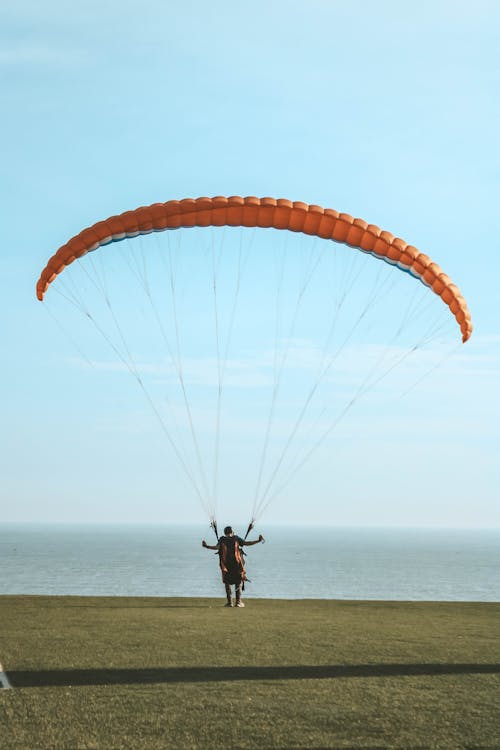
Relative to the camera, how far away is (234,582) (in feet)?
59.0

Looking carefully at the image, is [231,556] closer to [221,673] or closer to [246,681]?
[221,673]

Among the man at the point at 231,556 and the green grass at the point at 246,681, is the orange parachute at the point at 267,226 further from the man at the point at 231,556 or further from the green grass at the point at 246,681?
the green grass at the point at 246,681

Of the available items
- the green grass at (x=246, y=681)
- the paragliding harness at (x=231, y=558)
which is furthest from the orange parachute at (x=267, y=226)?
the green grass at (x=246, y=681)

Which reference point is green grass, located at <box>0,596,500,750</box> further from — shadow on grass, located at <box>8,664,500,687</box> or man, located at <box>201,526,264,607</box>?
man, located at <box>201,526,264,607</box>

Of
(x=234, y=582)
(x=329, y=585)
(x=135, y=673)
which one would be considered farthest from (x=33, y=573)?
(x=135, y=673)

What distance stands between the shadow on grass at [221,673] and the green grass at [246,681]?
0.03 meters

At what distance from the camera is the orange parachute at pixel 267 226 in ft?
53.1

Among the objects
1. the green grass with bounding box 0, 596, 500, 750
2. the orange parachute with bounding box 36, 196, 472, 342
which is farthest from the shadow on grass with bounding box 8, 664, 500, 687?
the orange parachute with bounding box 36, 196, 472, 342

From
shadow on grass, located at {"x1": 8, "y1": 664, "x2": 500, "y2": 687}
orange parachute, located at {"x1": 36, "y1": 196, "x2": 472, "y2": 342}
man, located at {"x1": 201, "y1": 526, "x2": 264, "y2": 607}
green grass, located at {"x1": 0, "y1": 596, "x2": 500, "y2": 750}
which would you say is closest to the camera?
green grass, located at {"x1": 0, "y1": 596, "x2": 500, "y2": 750}

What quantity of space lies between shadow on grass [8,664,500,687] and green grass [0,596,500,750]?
3cm

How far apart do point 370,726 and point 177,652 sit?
459cm

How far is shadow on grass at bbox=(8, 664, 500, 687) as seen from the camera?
34.1 feet

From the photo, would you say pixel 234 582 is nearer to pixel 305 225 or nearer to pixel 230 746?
pixel 305 225

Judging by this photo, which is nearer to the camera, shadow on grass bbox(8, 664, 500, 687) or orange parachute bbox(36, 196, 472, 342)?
shadow on grass bbox(8, 664, 500, 687)
